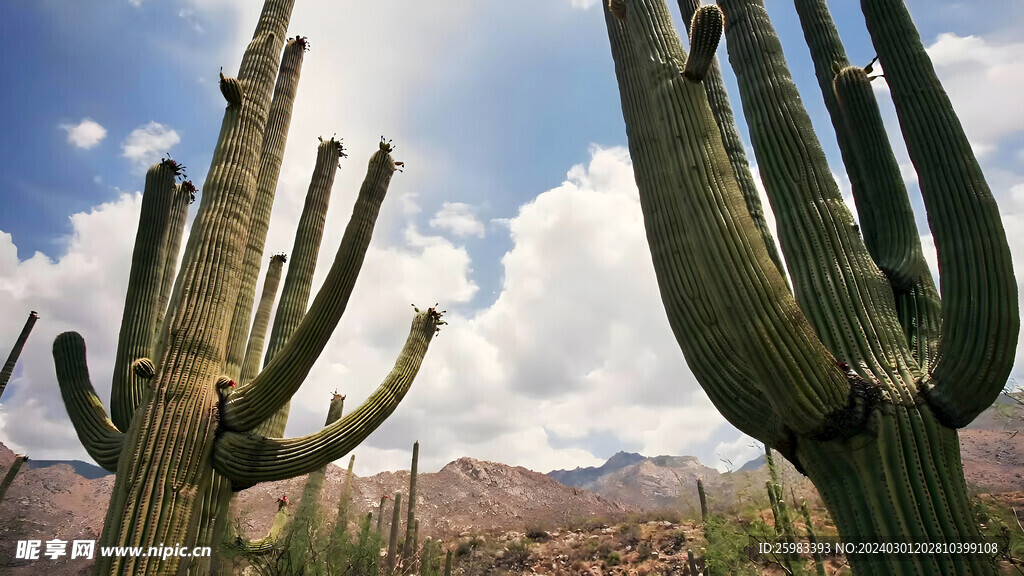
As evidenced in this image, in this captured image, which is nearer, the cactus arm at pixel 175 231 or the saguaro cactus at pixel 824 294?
the saguaro cactus at pixel 824 294

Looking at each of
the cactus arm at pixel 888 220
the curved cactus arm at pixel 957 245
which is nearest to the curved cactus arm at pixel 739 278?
the curved cactus arm at pixel 957 245

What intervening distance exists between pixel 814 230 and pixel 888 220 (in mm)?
1135

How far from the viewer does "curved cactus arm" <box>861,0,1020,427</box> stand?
120 inches

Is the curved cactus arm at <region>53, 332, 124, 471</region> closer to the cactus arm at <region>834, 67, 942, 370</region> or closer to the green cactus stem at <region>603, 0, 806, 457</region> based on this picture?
the green cactus stem at <region>603, 0, 806, 457</region>

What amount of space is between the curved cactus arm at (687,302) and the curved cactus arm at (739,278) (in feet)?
0.14

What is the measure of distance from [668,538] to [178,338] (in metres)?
16.5

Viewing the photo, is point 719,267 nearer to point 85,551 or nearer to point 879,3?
point 879,3

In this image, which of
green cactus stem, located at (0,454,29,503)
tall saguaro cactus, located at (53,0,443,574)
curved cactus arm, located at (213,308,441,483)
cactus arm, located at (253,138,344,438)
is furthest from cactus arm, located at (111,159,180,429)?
green cactus stem, located at (0,454,29,503)

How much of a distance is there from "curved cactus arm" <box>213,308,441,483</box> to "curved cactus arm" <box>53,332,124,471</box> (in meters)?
0.95

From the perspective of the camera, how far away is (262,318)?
22.4 feet

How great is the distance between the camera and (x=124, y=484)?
340 centimetres

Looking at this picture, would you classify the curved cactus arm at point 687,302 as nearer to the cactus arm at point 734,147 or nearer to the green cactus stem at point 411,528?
the cactus arm at point 734,147

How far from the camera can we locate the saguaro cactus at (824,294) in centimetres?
284

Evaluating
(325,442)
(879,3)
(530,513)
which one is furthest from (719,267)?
(530,513)
